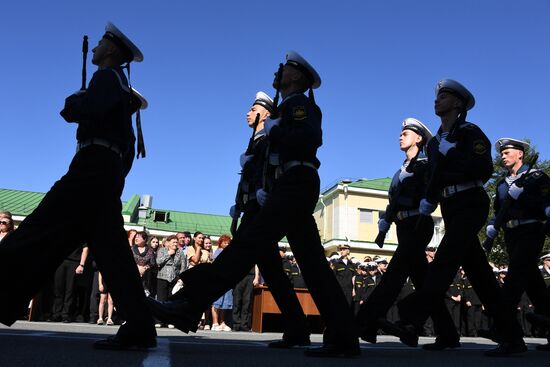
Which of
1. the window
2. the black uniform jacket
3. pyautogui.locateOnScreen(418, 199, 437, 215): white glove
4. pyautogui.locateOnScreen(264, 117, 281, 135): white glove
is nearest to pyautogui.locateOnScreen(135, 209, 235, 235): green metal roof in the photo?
the window

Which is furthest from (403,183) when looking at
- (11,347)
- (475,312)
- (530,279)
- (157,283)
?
(475,312)

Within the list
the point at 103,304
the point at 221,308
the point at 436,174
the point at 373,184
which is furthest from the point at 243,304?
the point at 373,184

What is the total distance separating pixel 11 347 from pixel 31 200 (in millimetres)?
39066

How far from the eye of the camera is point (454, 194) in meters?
5.18

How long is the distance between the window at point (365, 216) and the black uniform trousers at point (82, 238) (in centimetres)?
4165

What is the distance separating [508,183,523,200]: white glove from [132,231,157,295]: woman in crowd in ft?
23.5

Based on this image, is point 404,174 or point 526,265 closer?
point 526,265

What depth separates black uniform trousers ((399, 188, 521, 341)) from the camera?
4.93 meters

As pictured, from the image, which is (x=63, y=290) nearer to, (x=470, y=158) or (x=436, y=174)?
(x=436, y=174)

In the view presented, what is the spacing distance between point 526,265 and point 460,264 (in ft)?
3.45

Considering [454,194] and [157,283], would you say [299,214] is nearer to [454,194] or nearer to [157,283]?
[454,194]

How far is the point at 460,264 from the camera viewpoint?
200 inches

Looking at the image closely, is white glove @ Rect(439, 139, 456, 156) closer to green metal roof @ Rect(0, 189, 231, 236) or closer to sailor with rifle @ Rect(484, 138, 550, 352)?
sailor with rifle @ Rect(484, 138, 550, 352)

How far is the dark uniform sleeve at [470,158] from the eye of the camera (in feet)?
16.7
